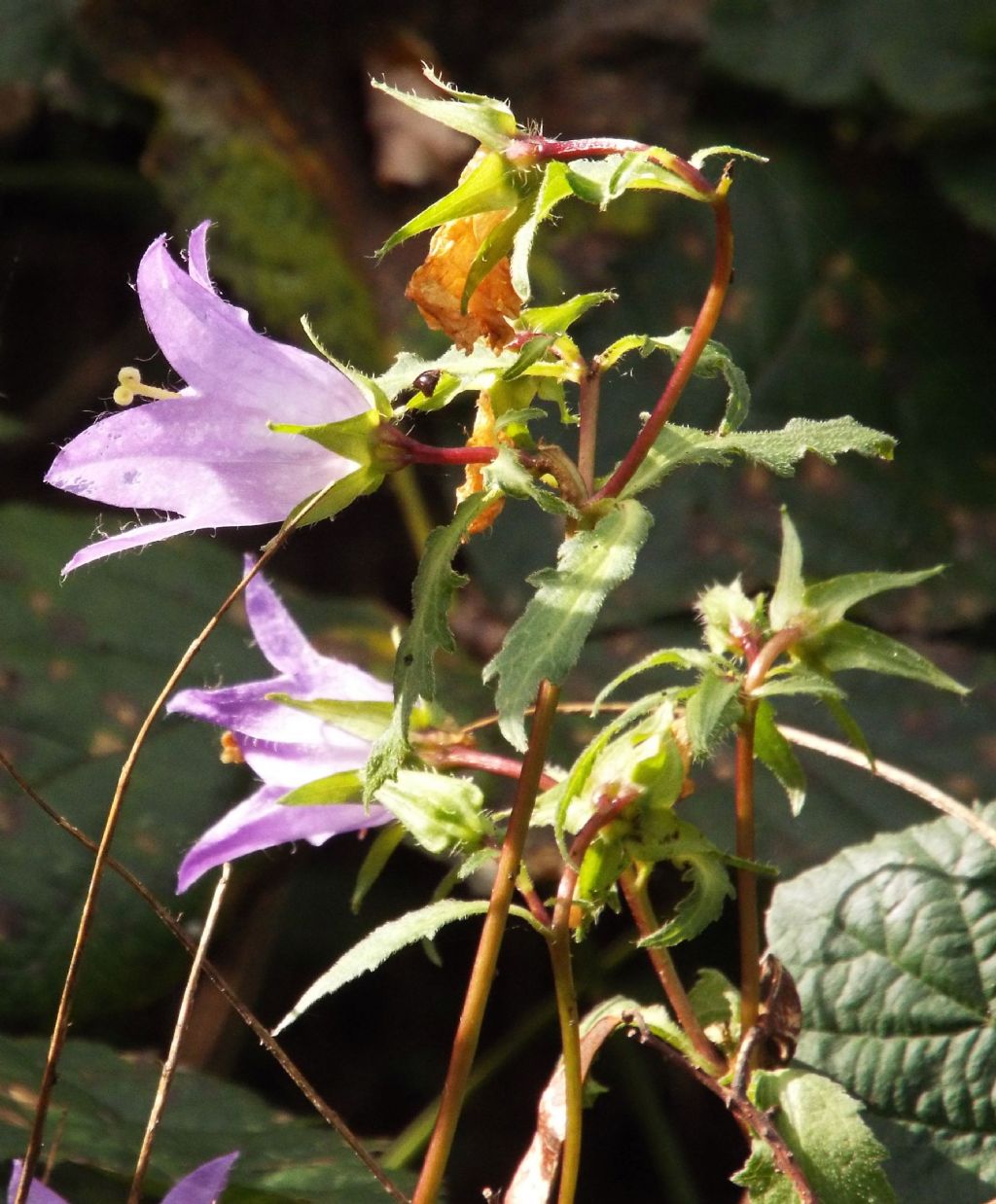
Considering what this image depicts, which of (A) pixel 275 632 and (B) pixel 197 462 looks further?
(A) pixel 275 632

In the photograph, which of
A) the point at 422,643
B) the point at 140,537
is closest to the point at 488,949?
the point at 422,643

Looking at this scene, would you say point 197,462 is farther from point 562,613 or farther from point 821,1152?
point 821,1152

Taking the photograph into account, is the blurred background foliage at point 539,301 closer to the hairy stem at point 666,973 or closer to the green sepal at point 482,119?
the hairy stem at point 666,973

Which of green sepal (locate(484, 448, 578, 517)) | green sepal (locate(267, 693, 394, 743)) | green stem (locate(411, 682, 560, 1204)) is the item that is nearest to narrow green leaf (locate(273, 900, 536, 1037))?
green stem (locate(411, 682, 560, 1204))

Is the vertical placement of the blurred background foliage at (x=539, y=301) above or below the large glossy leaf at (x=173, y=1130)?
above

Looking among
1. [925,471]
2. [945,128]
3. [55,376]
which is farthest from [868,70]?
[55,376]

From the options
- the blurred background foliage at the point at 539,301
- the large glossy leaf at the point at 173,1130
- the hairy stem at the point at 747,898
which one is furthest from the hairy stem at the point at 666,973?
the blurred background foliage at the point at 539,301

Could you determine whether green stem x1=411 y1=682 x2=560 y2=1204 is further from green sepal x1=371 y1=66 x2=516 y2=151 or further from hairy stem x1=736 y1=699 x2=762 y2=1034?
green sepal x1=371 y1=66 x2=516 y2=151
